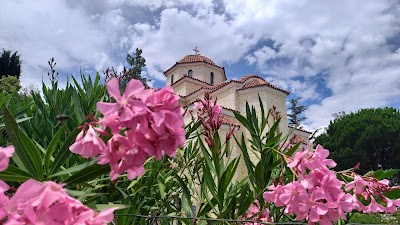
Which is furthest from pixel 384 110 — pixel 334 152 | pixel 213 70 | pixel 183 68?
pixel 183 68

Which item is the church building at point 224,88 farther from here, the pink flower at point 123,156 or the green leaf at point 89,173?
the pink flower at point 123,156

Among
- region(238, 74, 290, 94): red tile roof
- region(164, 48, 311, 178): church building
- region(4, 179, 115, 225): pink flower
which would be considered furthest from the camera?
region(238, 74, 290, 94): red tile roof

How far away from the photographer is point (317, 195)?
786 mm

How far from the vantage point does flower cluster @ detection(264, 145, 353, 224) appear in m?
0.80

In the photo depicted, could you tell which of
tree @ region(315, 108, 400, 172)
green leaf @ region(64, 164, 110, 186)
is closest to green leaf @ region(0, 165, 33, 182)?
green leaf @ region(64, 164, 110, 186)

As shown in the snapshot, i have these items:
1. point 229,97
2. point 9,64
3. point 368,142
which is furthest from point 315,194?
point 9,64

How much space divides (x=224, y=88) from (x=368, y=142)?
12410 millimetres

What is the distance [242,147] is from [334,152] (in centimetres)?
2003

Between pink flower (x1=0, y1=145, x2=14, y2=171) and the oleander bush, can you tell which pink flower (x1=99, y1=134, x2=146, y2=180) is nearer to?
the oleander bush

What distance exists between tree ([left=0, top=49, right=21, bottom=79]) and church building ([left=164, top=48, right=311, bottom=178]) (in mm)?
11644

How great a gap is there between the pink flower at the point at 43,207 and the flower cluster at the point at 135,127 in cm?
13

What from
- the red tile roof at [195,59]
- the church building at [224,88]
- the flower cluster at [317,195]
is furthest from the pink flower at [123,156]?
the red tile roof at [195,59]

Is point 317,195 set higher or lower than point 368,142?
lower

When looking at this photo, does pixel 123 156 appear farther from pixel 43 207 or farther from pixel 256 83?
pixel 256 83
